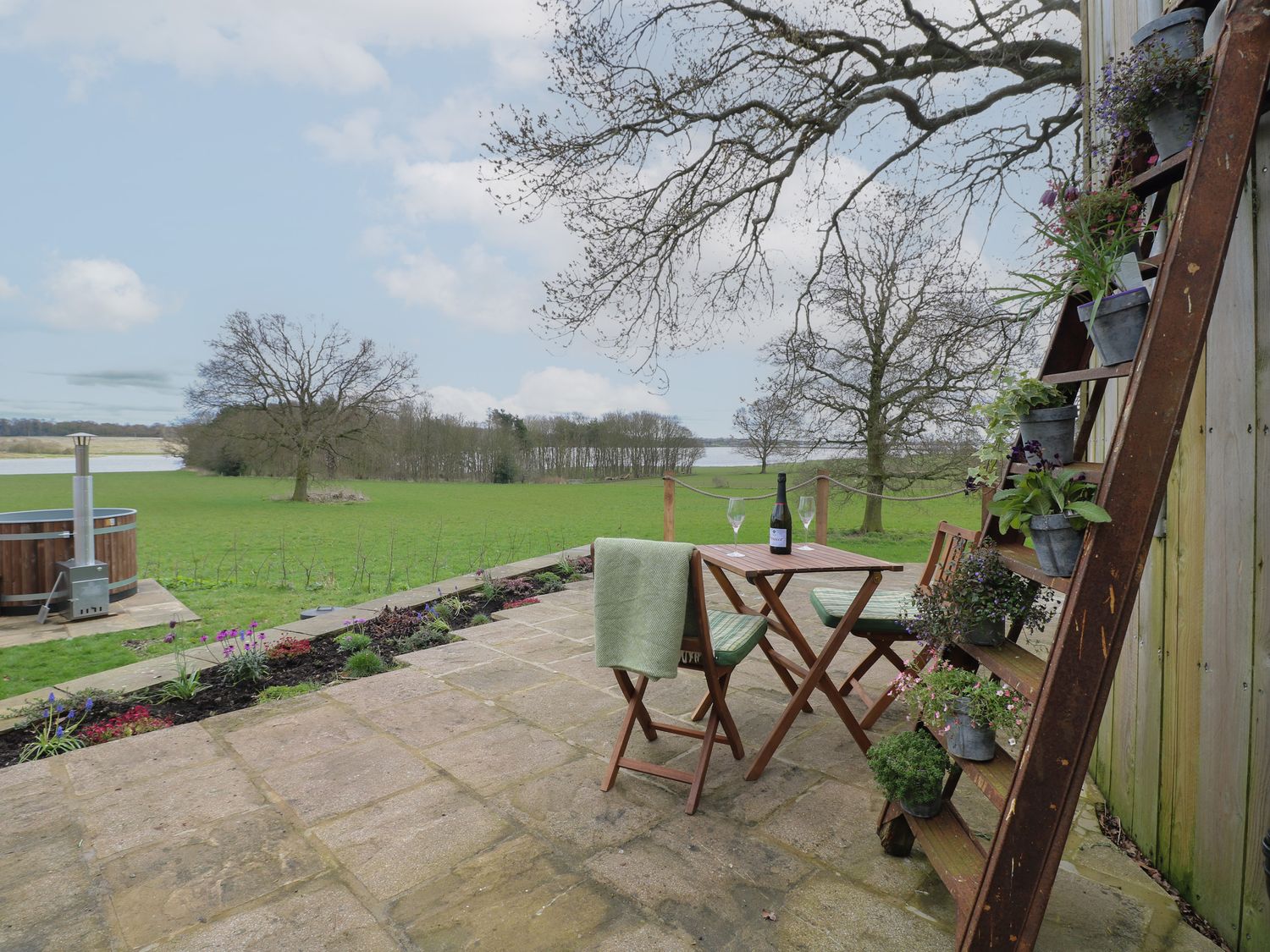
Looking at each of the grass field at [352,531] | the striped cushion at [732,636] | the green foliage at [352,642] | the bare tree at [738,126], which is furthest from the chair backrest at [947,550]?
the grass field at [352,531]

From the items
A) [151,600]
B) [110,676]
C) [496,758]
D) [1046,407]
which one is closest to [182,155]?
[151,600]

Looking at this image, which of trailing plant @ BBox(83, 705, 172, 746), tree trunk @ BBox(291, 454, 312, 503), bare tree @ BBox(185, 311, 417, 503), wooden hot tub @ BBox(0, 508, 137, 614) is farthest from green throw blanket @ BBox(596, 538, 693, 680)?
bare tree @ BBox(185, 311, 417, 503)

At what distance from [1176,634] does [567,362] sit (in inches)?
224

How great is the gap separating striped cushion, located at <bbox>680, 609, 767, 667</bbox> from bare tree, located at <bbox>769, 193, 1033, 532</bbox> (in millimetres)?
7996

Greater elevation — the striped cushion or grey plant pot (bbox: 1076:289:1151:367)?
grey plant pot (bbox: 1076:289:1151:367)

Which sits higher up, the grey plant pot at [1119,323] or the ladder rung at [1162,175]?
the ladder rung at [1162,175]

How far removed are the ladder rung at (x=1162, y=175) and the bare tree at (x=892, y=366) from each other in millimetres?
8698

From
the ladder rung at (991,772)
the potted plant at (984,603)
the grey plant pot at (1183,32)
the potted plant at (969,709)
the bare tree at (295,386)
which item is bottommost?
the ladder rung at (991,772)

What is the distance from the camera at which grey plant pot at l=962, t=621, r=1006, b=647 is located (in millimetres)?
1627

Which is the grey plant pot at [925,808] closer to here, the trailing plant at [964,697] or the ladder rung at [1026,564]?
the trailing plant at [964,697]

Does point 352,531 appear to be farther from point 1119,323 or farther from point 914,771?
point 1119,323

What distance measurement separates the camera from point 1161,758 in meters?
1.78

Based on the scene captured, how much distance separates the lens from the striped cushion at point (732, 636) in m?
2.26

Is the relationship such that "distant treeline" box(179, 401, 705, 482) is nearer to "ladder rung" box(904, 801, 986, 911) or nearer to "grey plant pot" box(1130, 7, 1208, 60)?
"ladder rung" box(904, 801, 986, 911)
